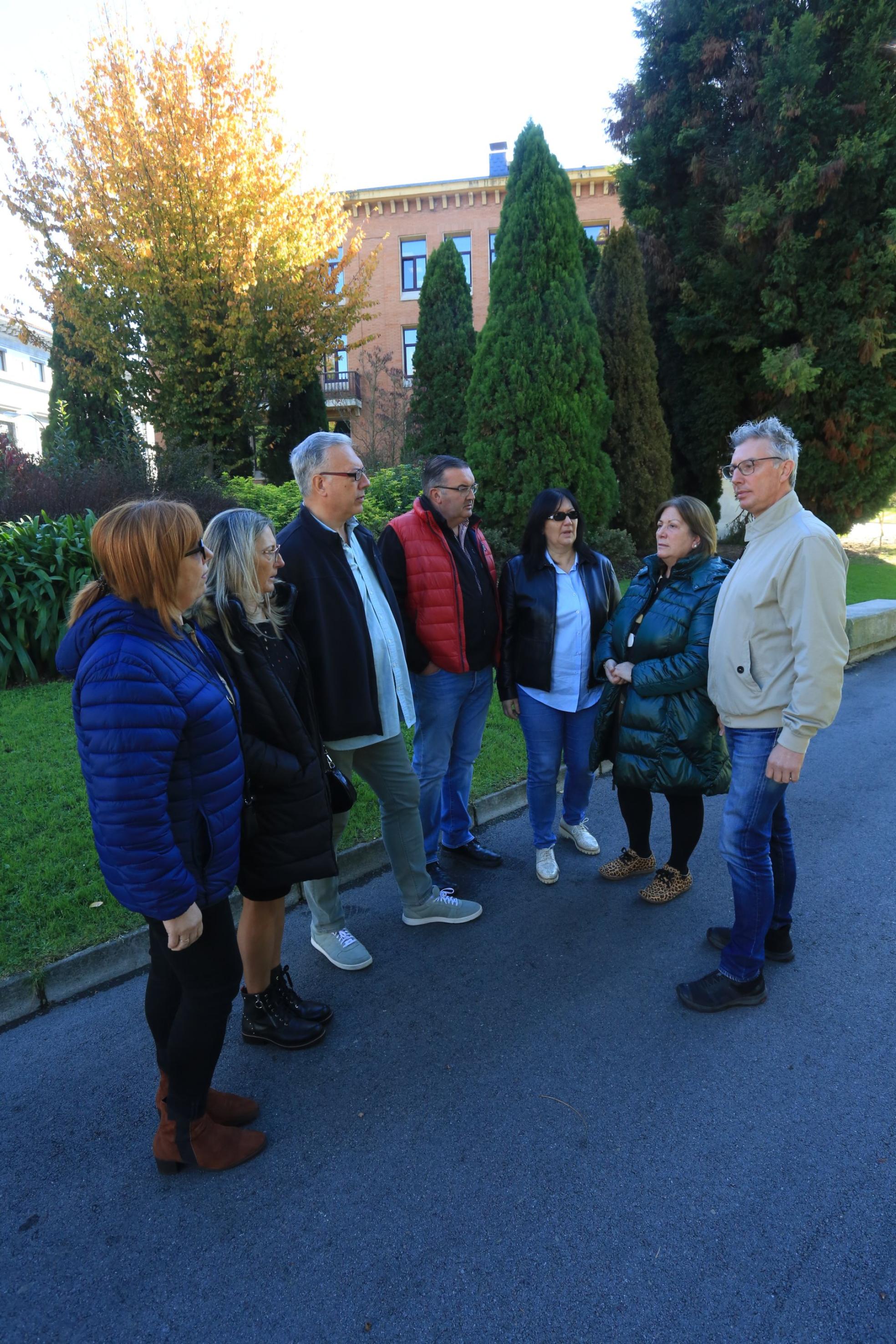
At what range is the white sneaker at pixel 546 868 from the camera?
4039 mm

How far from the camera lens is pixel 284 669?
2.64 metres

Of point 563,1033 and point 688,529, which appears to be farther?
point 688,529

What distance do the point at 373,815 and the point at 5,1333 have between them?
290cm

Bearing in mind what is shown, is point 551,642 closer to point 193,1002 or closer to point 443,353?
point 193,1002

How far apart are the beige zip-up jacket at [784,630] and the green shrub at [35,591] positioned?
591cm

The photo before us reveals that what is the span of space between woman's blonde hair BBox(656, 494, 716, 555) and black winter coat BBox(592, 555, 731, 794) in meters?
0.06

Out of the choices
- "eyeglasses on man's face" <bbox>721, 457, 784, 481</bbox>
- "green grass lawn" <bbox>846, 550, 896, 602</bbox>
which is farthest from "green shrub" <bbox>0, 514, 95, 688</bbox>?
"green grass lawn" <bbox>846, 550, 896, 602</bbox>

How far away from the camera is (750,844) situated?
9.40 feet

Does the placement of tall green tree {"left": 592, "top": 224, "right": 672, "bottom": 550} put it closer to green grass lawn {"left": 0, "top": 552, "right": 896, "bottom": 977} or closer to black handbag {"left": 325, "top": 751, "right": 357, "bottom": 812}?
green grass lawn {"left": 0, "top": 552, "right": 896, "bottom": 977}

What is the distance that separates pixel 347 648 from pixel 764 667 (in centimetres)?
156

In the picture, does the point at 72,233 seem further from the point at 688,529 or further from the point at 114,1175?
the point at 114,1175

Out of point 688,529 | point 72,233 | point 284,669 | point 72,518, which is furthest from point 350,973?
point 72,233

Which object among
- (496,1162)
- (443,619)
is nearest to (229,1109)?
(496,1162)

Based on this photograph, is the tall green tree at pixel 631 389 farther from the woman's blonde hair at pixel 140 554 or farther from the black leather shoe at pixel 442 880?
the woman's blonde hair at pixel 140 554
